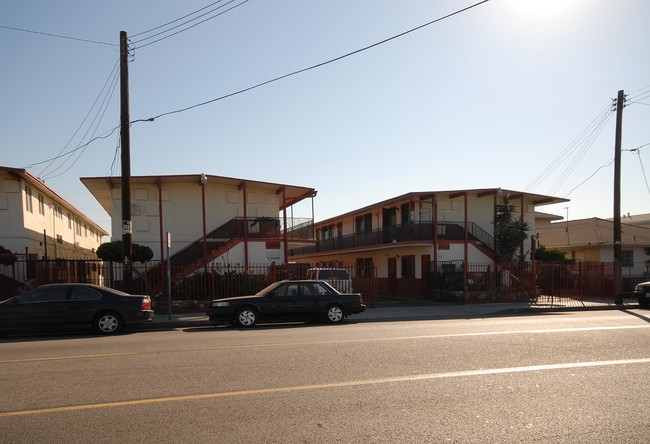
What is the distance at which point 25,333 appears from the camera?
12531mm

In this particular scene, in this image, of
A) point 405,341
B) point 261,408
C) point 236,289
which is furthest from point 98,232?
point 261,408

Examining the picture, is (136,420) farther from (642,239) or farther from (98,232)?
(98,232)

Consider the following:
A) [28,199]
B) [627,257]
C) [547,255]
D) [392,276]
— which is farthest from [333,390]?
[627,257]

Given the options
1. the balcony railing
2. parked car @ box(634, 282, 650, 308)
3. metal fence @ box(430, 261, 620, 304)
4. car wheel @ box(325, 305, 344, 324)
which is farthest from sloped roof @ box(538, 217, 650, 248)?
car wheel @ box(325, 305, 344, 324)

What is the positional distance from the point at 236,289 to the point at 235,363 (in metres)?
10.9

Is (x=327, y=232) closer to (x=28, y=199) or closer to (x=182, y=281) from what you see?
(x=28, y=199)

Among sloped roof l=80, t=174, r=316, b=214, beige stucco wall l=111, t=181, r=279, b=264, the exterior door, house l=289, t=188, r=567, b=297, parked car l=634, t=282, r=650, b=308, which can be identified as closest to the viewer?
parked car l=634, t=282, r=650, b=308

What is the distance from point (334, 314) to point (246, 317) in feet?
8.28

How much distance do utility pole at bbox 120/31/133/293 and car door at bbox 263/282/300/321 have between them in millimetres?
4632

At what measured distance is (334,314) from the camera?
14.0 metres

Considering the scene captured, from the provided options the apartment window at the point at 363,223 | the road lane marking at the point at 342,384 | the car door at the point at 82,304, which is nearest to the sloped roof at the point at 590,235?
the apartment window at the point at 363,223

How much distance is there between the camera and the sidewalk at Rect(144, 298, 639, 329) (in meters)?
14.4

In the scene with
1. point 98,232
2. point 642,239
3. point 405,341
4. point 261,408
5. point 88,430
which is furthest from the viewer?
point 98,232

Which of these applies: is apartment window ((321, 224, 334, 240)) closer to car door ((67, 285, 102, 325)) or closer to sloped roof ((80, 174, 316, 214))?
sloped roof ((80, 174, 316, 214))
